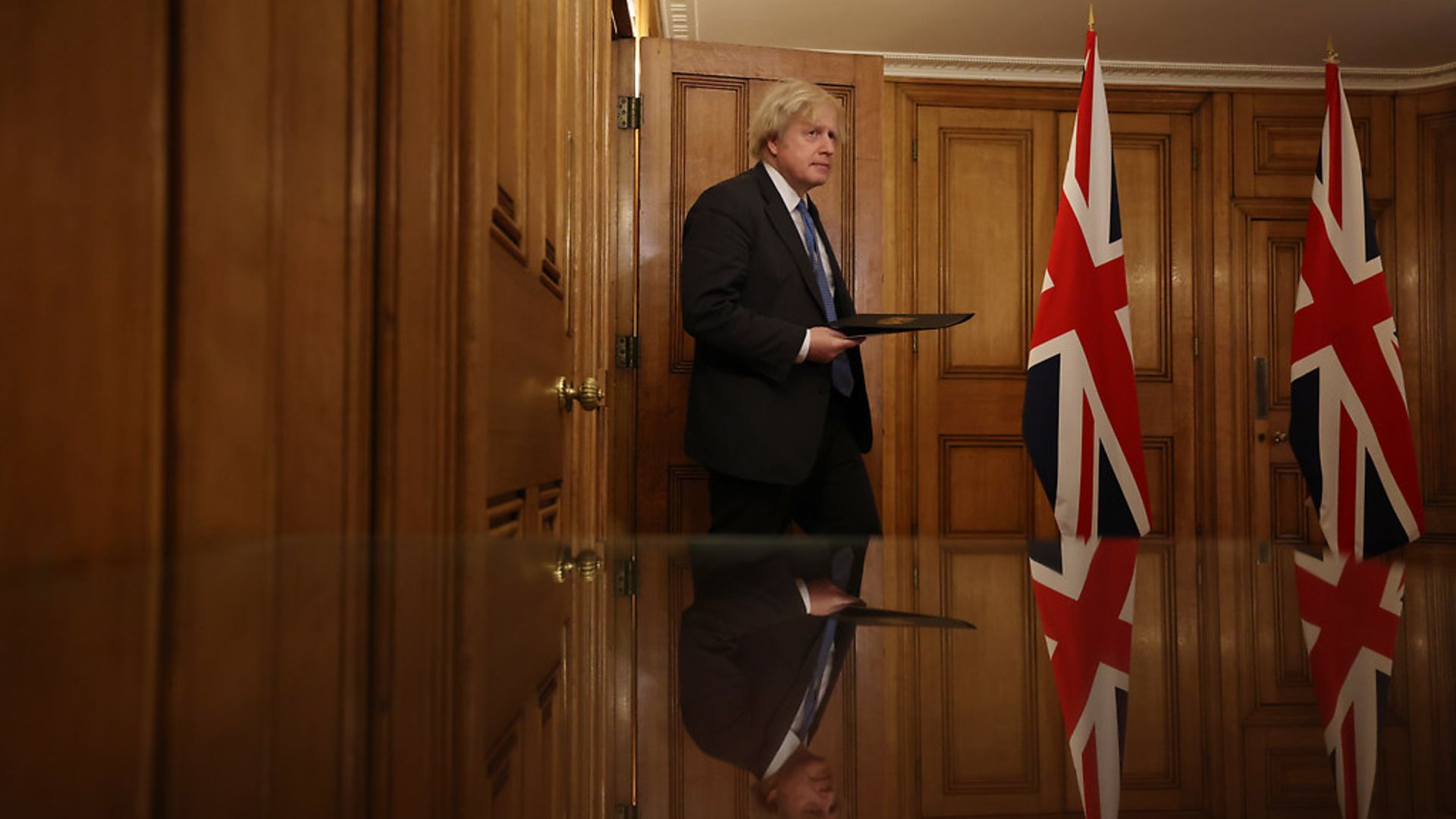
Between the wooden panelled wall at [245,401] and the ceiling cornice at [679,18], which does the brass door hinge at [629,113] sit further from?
the wooden panelled wall at [245,401]

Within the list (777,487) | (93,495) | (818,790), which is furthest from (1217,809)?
(777,487)

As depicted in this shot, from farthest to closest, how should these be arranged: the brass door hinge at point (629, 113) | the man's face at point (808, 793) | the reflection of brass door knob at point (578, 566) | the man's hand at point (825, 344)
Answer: the brass door hinge at point (629, 113), the man's hand at point (825, 344), the reflection of brass door knob at point (578, 566), the man's face at point (808, 793)

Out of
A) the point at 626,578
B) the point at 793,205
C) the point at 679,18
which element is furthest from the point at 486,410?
the point at 679,18

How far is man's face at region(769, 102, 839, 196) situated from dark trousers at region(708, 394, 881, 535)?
19.1 inches

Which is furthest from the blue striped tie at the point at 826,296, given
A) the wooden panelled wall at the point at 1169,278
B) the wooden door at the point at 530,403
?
the wooden panelled wall at the point at 1169,278

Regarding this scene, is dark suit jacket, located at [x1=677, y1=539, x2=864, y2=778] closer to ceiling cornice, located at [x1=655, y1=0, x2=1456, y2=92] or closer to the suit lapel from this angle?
the suit lapel

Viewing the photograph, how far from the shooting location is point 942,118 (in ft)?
12.5

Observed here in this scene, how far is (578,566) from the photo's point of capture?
57cm

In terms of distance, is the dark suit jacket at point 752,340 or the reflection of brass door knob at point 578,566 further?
the dark suit jacket at point 752,340

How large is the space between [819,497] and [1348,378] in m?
1.67

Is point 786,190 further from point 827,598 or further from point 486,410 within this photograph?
point 827,598

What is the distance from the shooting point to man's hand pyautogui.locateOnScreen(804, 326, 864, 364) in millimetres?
1844

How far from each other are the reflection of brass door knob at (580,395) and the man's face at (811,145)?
91 cm

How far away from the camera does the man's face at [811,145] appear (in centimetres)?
206
